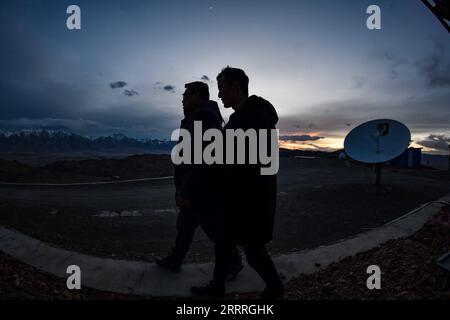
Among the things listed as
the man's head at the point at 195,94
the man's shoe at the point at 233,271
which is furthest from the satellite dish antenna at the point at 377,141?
the man's head at the point at 195,94

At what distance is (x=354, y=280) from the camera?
3602 mm

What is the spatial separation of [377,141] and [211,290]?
1010 cm

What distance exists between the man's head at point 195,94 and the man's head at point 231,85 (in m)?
0.71

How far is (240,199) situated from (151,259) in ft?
8.62

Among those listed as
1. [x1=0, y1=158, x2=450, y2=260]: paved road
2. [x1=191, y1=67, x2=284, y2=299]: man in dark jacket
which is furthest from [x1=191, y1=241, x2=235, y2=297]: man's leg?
[x1=0, y1=158, x2=450, y2=260]: paved road

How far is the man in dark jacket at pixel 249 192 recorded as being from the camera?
2717 millimetres

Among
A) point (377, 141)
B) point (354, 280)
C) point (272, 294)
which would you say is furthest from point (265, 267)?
point (377, 141)

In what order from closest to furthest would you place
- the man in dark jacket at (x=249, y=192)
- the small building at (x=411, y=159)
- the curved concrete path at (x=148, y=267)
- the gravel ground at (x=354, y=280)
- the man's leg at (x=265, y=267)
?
the man in dark jacket at (x=249, y=192) < the man's leg at (x=265, y=267) < the gravel ground at (x=354, y=280) < the curved concrete path at (x=148, y=267) < the small building at (x=411, y=159)

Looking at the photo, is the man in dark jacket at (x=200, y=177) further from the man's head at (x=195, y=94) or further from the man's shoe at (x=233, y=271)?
the man's shoe at (x=233, y=271)

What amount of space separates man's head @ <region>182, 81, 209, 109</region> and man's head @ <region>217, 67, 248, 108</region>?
27.8 inches

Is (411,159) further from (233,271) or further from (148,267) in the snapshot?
(148,267)

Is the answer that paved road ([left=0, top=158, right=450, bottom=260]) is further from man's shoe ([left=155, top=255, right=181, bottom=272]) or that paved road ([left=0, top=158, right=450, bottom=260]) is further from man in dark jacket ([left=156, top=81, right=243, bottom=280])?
man in dark jacket ([left=156, top=81, right=243, bottom=280])
